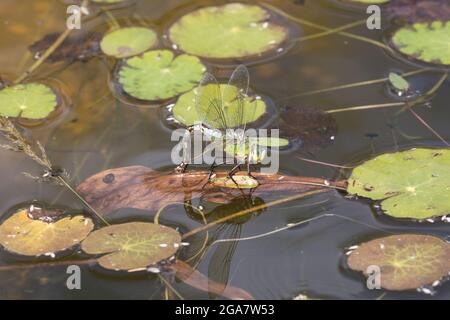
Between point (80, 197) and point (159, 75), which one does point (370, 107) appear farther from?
point (80, 197)

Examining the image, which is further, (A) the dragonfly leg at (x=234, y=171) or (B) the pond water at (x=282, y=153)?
(A) the dragonfly leg at (x=234, y=171)

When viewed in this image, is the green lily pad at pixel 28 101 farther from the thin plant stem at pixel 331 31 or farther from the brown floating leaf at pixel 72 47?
the thin plant stem at pixel 331 31

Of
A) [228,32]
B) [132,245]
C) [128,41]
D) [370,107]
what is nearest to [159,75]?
[128,41]

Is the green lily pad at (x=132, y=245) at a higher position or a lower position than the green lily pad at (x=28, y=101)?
lower

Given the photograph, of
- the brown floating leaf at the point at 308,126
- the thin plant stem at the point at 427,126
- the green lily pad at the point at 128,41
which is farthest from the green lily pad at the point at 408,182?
the green lily pad at the point at 128,41

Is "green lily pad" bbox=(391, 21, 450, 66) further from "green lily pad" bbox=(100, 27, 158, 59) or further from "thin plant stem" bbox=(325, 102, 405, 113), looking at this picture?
"green lily pad" bbox=(100, 27, 158, 59)

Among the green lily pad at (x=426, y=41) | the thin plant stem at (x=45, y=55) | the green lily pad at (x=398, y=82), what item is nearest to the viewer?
the green lily pad at (x=398, y=82)

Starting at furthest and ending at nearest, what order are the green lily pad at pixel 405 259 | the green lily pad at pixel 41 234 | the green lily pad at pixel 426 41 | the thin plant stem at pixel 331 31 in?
the thin plant stem at pixel 331 31 < the green lily pad at pixel 426 41 < the green lily pad at pixel 41 234 < the green lily pad at pixel 405 259

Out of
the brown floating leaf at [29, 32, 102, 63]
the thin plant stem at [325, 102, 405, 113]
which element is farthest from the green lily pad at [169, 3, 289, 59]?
the thin plant stem at [325, 102, 405, 113]

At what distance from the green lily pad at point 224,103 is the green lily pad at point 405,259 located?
107 centimetres

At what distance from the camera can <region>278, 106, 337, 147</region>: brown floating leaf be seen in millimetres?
3566

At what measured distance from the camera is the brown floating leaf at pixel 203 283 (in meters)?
2.84

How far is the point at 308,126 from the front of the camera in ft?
12.0

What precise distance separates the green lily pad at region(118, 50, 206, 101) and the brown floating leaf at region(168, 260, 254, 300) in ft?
4.04
